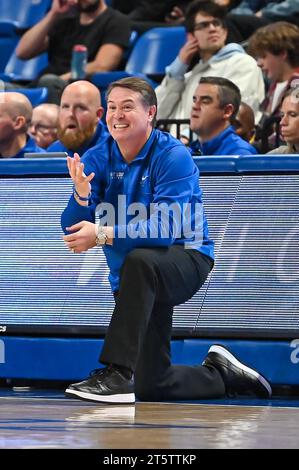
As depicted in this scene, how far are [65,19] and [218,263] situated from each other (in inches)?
222

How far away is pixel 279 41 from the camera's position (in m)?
8.66

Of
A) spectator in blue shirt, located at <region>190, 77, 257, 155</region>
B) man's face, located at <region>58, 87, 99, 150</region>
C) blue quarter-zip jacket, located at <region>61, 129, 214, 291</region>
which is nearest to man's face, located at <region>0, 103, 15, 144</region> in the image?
man's face, located at <region>58, 87, 99, 150</region>

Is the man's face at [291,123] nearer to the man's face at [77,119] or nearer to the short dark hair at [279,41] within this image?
the man's face at [77,119]

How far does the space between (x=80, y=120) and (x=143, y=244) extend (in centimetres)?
280

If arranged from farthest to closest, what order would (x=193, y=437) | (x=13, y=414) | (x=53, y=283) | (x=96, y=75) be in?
(x=96, y=75)
(x=53, y=283)
(x=13, y=414)
(x=193, y=437)

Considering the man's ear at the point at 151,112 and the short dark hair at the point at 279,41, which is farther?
the short dark hair at the point at 279,41

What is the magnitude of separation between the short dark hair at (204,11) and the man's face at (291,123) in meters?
2.40

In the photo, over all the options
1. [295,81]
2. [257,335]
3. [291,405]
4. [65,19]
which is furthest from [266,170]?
[65,19]

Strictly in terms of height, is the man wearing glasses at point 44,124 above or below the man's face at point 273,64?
below

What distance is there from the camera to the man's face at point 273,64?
8773mm

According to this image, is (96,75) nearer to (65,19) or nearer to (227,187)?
(65,19)

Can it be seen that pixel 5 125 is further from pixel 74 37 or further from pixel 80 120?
pixel 74 37

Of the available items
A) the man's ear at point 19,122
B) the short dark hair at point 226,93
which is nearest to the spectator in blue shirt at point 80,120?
the man's ear at point 19,122

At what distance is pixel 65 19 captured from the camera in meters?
11.4
